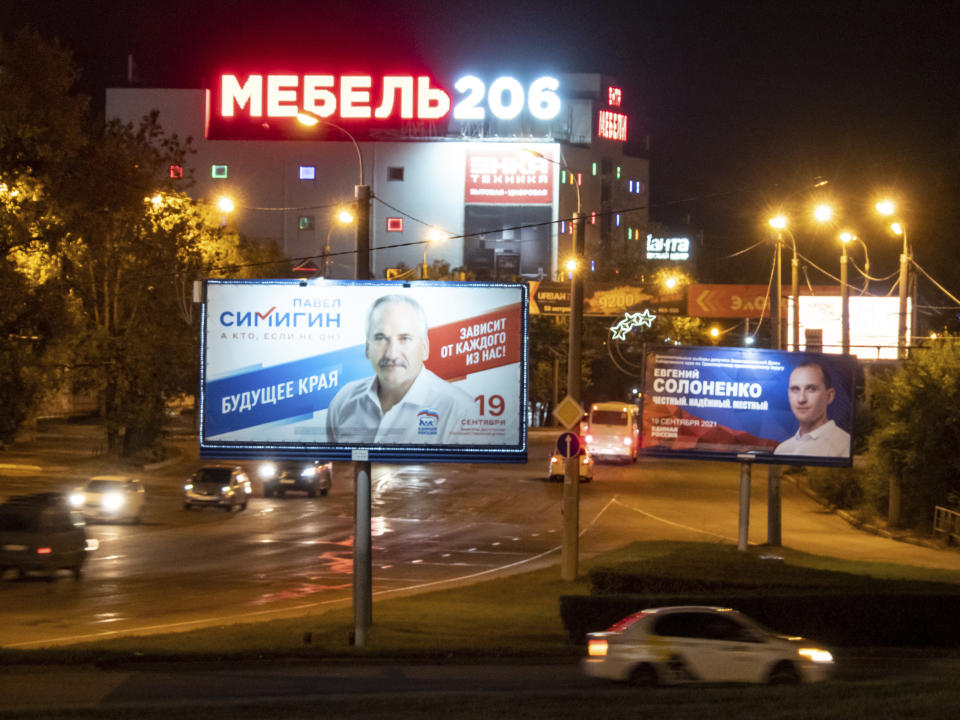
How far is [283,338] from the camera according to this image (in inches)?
693

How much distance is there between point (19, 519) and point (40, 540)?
82 centimetres

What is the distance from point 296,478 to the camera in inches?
1709

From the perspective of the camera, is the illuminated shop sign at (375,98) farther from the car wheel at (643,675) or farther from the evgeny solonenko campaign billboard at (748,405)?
the car wheel at (643,675)

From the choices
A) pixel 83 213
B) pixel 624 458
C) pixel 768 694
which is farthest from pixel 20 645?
pixel 624 458

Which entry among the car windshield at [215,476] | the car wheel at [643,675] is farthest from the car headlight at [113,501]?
the car wheel at [643,675]

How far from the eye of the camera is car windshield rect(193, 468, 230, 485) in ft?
126

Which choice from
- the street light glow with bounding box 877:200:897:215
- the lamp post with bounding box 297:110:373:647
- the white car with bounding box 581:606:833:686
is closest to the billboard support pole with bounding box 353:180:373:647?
the lamp post with bounding box 297:110:373:647

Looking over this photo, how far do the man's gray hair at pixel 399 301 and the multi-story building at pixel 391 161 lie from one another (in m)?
64.2

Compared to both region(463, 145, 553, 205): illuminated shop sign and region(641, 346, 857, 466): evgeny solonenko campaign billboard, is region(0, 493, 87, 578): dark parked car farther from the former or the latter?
region(463, 145, 553, 205): illuminated shop sign

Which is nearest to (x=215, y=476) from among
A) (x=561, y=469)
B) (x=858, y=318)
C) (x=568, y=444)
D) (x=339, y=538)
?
(x=339, y=538)

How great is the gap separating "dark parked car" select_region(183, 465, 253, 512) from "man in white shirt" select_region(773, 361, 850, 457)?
1972cm

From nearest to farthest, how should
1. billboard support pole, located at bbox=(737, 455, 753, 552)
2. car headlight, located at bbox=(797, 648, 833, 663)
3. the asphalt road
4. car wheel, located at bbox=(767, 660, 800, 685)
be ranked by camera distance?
1. car wheel, located at bbox=(767, 660, 800, 685)
2. car headlight, located at bbox=(797, 648, 833, 663)
3. the asphalt road
4. billboard support pole, located at bbox=(737, 455, 753, 552)

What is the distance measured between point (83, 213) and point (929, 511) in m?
27.4

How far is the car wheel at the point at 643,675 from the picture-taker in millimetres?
12945
